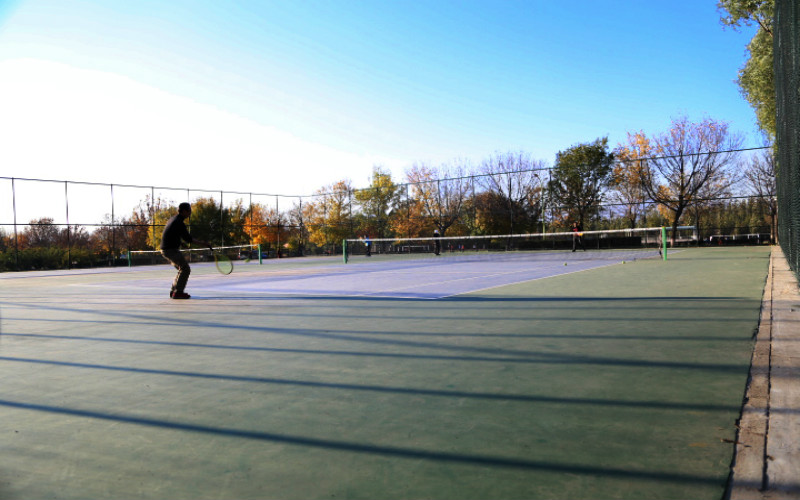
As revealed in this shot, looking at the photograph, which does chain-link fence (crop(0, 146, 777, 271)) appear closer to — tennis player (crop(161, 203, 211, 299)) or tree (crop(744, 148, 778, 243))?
tree (crop(744, 148, 778, 243))

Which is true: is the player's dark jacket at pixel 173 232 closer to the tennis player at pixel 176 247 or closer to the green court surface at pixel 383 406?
the tennis player at pixel 176 247

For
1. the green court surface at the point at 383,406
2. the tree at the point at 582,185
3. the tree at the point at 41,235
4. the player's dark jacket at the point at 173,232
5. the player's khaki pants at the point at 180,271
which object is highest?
the tree at the point at 582,185

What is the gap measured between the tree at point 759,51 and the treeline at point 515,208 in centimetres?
1411

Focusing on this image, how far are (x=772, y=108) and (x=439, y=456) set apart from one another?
626 inches

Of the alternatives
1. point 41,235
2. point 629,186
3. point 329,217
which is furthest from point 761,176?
point 41,235

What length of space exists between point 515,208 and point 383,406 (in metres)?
41.7

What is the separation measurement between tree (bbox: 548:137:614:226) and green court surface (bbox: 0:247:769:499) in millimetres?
30477

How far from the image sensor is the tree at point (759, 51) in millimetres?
13058

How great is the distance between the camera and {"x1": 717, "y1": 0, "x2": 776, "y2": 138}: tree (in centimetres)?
1306

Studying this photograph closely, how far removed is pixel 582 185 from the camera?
121ft

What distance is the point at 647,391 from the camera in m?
2.88

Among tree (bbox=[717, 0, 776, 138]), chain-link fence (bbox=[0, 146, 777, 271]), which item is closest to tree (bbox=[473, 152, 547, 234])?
chain-link fence (bbox=[0, 146, 777, 271])

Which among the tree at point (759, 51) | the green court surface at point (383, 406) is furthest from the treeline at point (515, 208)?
the green court surface at point (383, 406)

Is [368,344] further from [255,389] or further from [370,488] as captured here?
[370,488]
